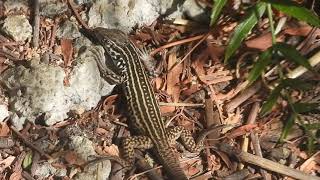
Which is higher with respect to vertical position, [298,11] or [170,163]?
[298,11]

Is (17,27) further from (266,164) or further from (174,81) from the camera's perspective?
(266,164)

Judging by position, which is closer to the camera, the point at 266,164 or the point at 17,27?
the point at 266,164

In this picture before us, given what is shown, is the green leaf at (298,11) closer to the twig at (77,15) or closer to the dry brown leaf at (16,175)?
the twig at (77,15)

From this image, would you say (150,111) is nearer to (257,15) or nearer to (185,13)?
(185,13)

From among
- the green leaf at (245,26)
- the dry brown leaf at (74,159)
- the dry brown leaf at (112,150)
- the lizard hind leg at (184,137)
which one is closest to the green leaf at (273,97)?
the green leaf at (245,26)

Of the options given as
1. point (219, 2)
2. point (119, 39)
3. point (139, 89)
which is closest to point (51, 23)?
point (119, 39)

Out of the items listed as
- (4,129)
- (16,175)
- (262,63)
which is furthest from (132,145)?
(262,63)
